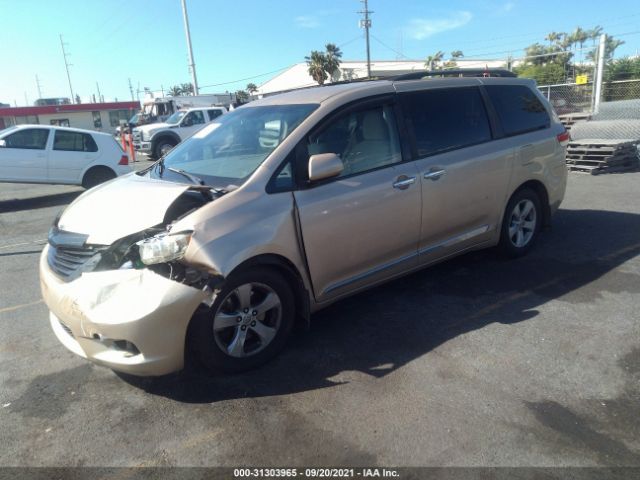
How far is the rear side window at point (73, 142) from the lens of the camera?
37.9 feet

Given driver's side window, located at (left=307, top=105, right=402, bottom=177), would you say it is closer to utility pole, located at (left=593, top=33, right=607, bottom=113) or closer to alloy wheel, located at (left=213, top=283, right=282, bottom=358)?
alloy wheel, located at (left=213, top=283, right=282, bottom=358)

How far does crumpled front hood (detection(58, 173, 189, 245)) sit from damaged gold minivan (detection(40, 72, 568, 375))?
14 millimetres

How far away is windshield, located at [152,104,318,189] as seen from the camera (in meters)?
3.67

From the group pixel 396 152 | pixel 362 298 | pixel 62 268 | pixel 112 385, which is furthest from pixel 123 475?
pixel 396 152

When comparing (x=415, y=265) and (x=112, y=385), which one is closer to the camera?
(x=112, y=385)

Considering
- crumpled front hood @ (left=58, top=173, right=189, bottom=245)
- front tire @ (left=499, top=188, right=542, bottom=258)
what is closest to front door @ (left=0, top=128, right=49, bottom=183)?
crumpled front hood @ (left=58, top=173, right=189, bottom=245)

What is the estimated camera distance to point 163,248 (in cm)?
299

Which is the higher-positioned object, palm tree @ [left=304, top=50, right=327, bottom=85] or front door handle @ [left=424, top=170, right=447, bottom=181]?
palm tree @ [left=304, top=50, right=327, bottom=85]

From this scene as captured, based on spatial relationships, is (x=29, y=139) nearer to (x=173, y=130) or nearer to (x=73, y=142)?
(x=73, y=142)

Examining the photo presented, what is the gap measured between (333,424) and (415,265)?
187 centimetres

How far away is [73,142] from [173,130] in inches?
335

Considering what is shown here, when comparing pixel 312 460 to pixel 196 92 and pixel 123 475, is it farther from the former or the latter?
pixel 196 92

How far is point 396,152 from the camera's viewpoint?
4.09m

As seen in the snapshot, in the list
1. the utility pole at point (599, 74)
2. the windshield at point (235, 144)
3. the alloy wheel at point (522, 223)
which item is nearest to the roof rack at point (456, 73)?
the windshield at point (235, 144)
